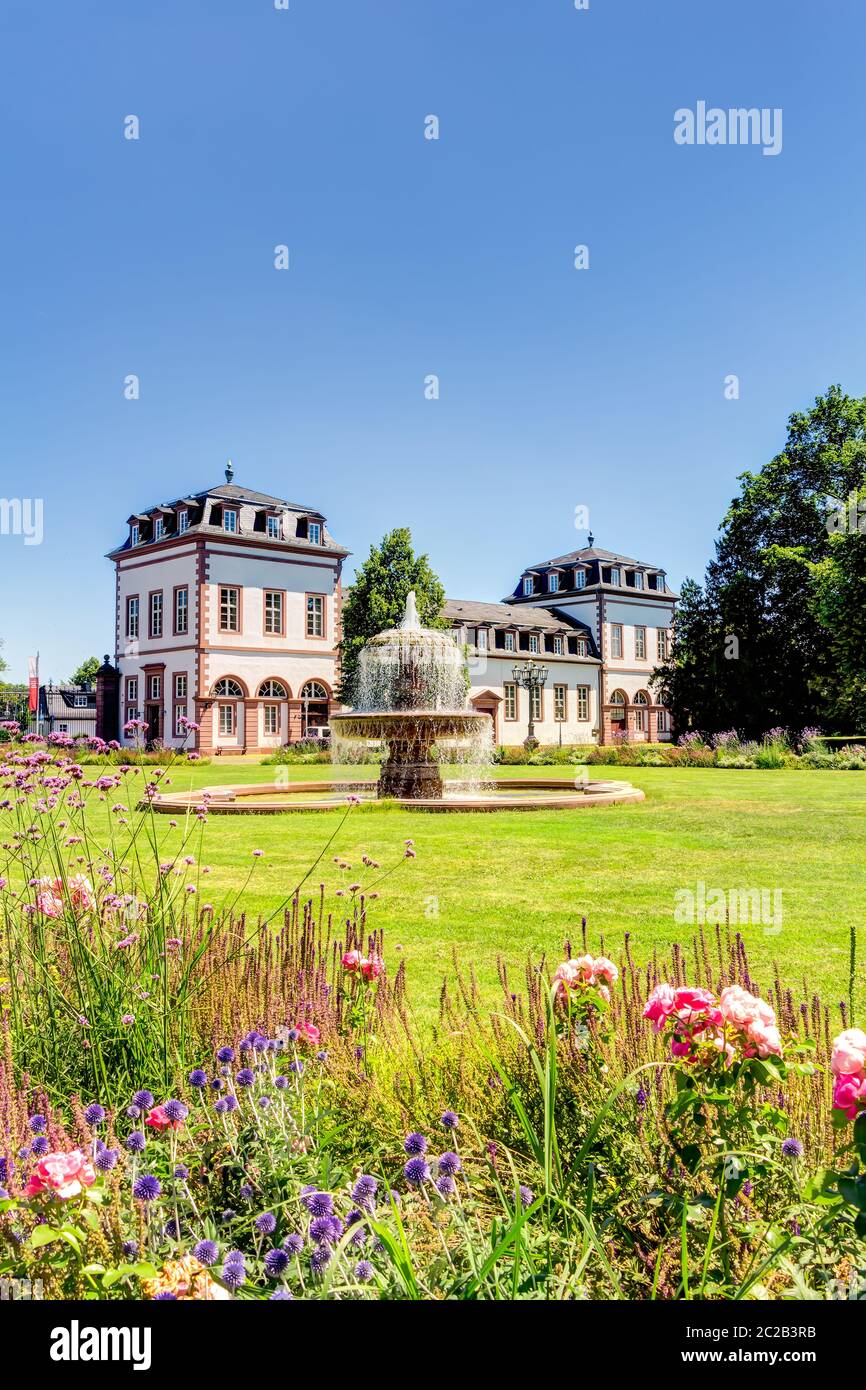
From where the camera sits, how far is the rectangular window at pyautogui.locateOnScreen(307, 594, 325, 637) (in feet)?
150

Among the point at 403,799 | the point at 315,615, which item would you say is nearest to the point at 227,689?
the point at 315,615

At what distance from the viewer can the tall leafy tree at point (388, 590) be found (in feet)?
128

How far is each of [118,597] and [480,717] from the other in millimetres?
36247

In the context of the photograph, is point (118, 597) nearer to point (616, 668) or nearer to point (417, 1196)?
point (616, 668)

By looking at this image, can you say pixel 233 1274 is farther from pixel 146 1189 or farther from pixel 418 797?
pixel 418 797

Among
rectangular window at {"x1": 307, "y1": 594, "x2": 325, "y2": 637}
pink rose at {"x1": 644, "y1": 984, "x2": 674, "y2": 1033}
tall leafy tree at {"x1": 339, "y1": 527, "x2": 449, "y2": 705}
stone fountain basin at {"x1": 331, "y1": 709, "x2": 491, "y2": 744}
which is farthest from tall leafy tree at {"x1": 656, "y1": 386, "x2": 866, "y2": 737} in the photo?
pink rose at {"x1": 644, "y1": 984, "x2": 674, "y2": 1033}

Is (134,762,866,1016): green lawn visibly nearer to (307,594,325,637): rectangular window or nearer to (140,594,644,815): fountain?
(140,594,644,815): fountain

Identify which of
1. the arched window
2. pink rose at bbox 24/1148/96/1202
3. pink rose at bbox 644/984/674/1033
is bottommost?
pink rose at bbox 24/1148/96/1202

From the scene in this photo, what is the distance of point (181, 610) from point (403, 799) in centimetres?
2977

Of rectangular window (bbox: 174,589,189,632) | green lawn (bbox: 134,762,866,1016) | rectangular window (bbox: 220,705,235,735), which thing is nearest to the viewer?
green lawn (bbox: 134,762,866,1016)

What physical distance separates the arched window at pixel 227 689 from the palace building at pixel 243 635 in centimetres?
5

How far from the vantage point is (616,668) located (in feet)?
196

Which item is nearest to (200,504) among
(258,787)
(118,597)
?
(118,597)

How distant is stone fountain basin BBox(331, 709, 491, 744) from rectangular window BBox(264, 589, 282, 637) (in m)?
27.6
